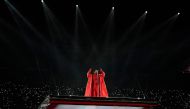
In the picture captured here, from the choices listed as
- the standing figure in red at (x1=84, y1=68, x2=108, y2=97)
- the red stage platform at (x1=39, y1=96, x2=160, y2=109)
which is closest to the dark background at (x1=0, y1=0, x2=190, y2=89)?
the standing figure in red at (x1=84, y1=68, x2=108, y2=97)

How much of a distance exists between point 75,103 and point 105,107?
713mm

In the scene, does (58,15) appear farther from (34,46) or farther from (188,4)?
(188,4)

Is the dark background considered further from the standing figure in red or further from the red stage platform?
the red stage platform

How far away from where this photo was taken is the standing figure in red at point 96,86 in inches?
246

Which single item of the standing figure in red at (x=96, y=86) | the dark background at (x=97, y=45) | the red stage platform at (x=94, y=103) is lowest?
the red stage platform at (x=94, y=103)

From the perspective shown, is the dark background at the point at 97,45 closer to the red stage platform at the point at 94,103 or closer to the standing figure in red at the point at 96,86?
the standing figure in red at the point at 96,86

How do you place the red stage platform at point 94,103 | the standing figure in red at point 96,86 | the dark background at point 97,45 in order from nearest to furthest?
the red stage platform at point 94,103 → the standing figure in red at point 96,86 → the dark background at point 97,45

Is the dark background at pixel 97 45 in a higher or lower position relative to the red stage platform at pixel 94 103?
higher

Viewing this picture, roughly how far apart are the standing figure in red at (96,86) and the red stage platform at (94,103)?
1004 millimetres

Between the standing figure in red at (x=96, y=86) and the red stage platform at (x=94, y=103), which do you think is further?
the standing figure in red at (x=96, y=86)

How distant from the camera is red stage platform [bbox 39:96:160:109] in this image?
4809 millimetres

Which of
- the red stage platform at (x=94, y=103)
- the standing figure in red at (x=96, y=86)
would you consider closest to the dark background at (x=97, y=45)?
the standing figure in red at (x=96, y=86)

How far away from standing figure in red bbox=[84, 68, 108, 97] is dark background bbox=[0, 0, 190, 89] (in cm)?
237

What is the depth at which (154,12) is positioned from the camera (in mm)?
8102
